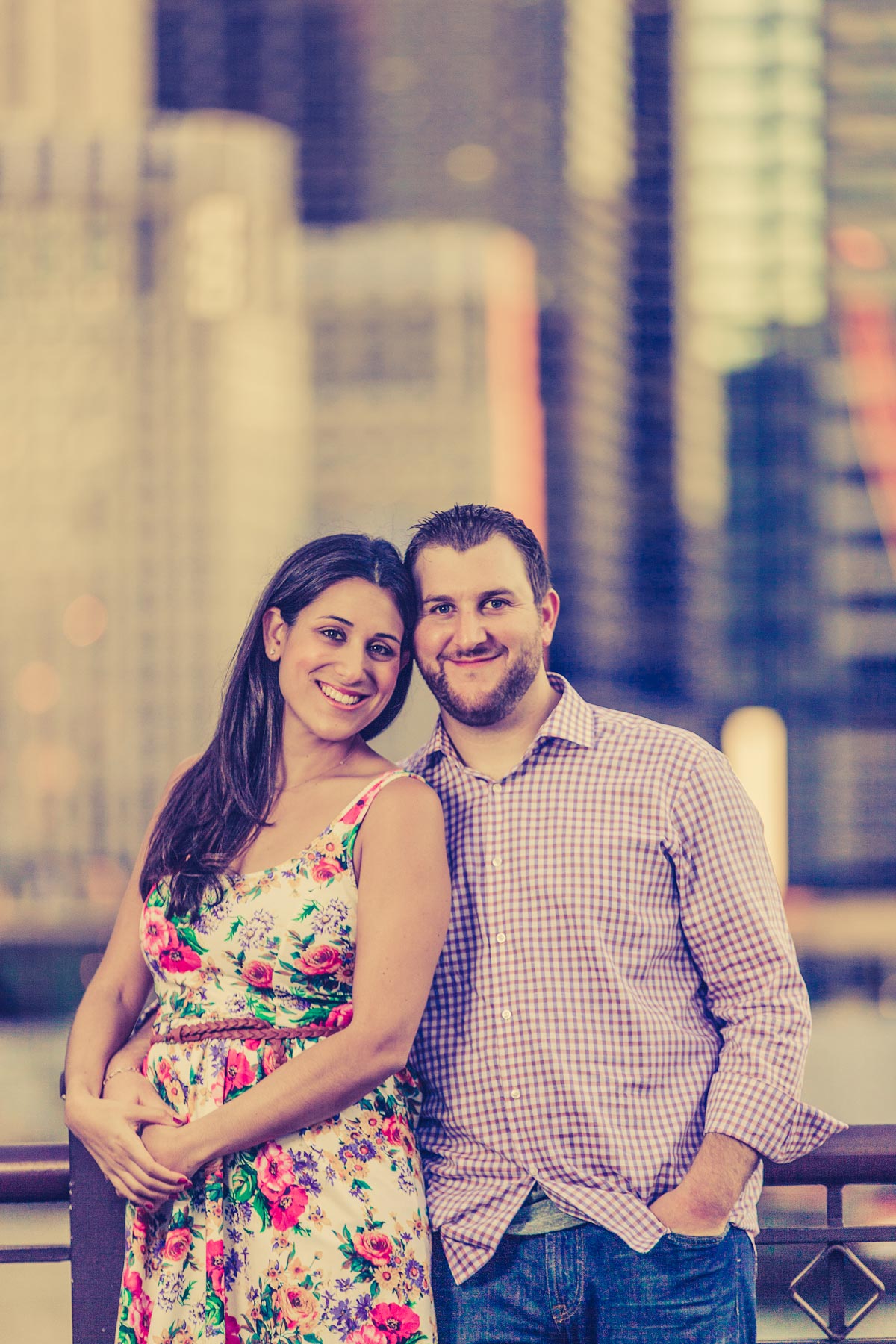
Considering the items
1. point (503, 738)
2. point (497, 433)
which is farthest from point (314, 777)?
point (497, 433)

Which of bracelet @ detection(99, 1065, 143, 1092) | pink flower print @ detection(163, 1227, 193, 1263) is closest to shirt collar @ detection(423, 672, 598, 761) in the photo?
bracelet @ detection(99, 1065, 143, 1092)

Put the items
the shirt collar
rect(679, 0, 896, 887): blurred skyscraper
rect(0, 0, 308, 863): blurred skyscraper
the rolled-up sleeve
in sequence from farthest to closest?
1. rect(679, 0, 896, 887): blurred skyscraper
2. rect(0, 0, 308, 863): blurred skyscraper
3. the shirt collar
4. the rolled-up sleeve

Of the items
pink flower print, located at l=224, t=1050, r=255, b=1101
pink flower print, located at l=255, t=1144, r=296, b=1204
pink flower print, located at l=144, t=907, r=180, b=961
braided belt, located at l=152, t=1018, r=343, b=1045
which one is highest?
pink flower print, located at l=144, t=907, r=180, b=961

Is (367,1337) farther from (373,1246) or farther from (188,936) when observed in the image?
(188,936)

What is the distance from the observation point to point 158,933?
2670mm

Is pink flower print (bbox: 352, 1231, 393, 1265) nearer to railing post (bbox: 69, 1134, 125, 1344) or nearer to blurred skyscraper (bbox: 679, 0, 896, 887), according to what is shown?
railing post (bbox: 69, 1134, 125, 1344)

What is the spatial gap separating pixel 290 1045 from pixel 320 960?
5.8 inches

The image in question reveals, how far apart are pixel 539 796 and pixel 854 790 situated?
90656 millimetres

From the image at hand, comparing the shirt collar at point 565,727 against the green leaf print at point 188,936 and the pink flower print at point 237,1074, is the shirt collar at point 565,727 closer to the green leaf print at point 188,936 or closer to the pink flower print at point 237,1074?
the green leaf print at point 188,936

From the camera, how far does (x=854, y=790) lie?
90125 millimetres

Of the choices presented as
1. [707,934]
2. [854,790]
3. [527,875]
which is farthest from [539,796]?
[854,790]

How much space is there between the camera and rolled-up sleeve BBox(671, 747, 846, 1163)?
266cm

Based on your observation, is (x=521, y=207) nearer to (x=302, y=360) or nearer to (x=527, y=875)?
(x=302, y=360)

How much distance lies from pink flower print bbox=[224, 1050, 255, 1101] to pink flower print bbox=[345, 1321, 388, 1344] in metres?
0.43
